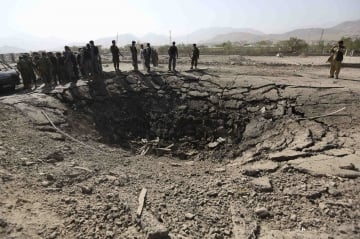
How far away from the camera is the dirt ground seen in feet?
14.4

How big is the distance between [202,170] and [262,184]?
56.2 inches

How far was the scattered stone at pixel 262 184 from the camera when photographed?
5.22 meters

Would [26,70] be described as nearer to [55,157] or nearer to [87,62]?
[87,62]

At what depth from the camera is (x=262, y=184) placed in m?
5.35

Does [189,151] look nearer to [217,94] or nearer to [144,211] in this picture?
[217,94]

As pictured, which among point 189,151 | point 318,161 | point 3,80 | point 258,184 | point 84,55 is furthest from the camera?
point 84,55

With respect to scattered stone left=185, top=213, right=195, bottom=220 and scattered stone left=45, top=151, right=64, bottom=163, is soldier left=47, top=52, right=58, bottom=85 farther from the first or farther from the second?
scattered stone left=185, top=213, right=195, bottom=220

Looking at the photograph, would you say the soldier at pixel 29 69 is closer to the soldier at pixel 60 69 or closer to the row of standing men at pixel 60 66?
the row of standing men at pixel 60 66

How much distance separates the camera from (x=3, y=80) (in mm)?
9195

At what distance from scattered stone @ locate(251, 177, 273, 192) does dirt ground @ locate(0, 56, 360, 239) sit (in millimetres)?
16

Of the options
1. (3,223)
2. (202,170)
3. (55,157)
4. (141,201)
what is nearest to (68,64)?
(55,157)

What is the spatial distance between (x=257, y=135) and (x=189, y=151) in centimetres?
176

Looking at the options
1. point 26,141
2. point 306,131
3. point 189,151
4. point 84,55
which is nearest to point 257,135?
point 306,131

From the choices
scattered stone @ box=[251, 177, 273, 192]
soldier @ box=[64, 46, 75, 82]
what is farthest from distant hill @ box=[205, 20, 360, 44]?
scattered stone @ box=[251, 177, 273, 192]
